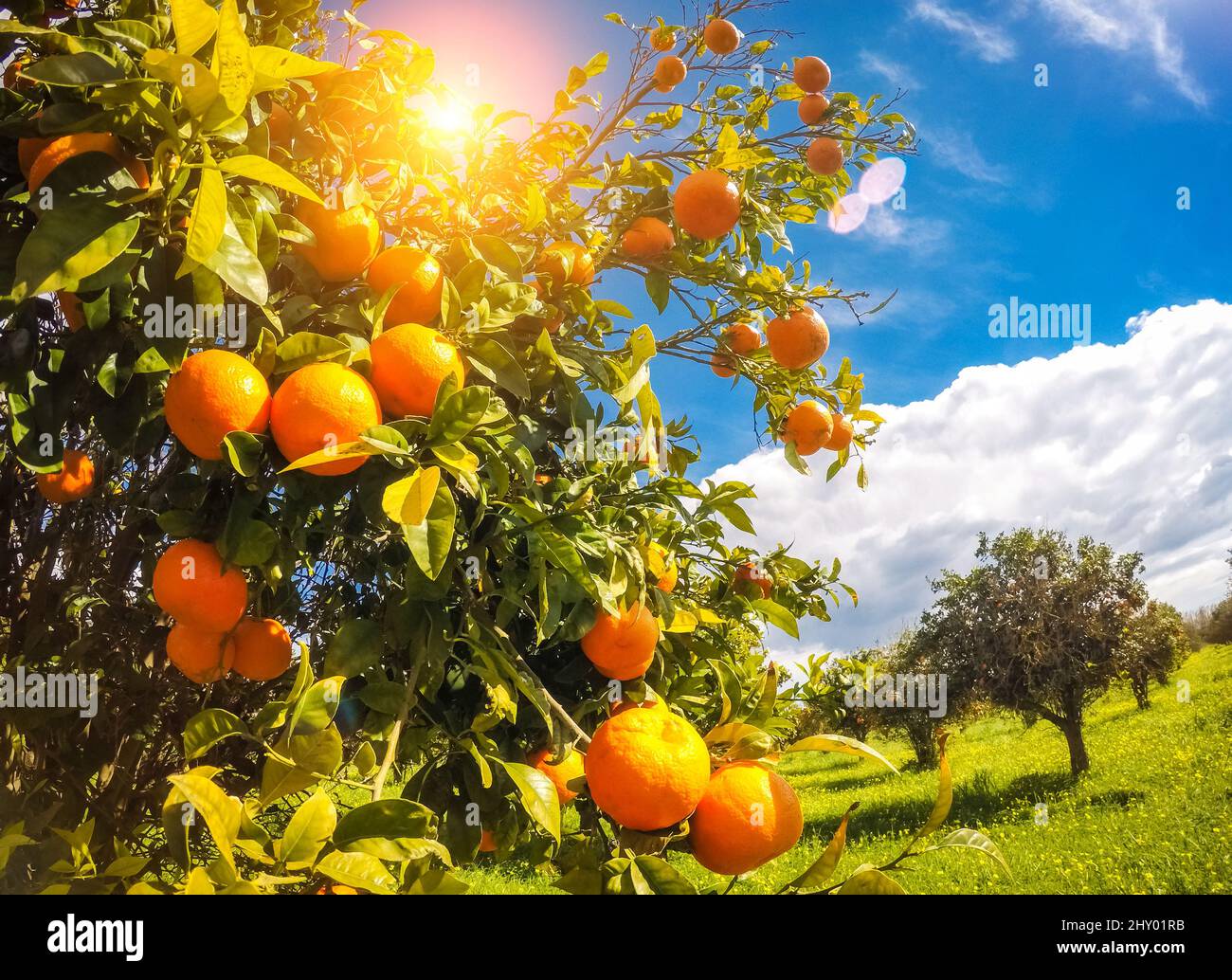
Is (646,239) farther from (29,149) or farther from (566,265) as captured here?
(29,149)

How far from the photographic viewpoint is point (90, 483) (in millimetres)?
1676

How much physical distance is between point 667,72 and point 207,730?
2239 millimetres

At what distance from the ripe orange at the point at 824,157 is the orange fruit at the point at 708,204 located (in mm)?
717

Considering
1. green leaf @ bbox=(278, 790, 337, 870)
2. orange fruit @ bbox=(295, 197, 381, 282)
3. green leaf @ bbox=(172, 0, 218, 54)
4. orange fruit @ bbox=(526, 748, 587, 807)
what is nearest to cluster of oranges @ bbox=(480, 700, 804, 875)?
orange fruit @ bbox=(526, 748, 587, 807)

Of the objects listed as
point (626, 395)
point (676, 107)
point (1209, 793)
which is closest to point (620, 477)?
point (626, 395)

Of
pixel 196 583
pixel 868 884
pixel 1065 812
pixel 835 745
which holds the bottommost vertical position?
pixel 1065 812

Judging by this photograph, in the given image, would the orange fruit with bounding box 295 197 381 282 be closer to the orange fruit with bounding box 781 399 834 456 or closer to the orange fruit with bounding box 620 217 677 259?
the orange fruit with bounding box 620 217 677 259

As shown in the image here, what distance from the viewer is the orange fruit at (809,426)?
203 cm

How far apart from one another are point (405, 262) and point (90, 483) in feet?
3.52

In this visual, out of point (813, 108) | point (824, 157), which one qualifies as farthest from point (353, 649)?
point (813, 108)

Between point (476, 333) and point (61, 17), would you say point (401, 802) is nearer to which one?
point (476, 333)

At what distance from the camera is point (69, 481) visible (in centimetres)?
162

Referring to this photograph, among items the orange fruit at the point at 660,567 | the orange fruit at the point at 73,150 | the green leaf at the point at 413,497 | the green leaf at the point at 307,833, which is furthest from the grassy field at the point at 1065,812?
the orange fruit at the point at 73,150
